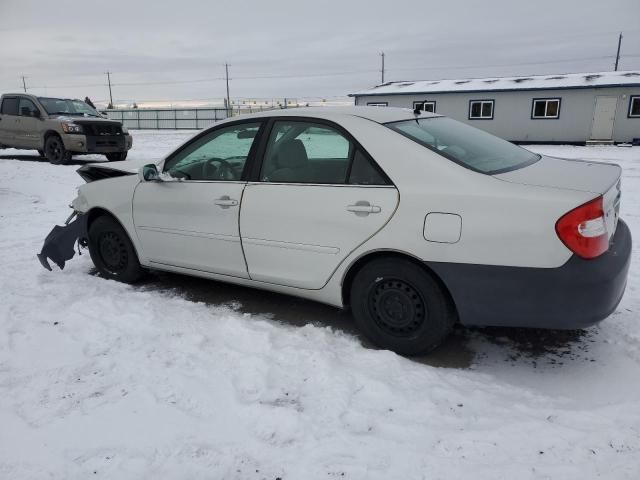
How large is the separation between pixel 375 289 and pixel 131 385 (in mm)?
1598

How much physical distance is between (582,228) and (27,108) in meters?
15.1

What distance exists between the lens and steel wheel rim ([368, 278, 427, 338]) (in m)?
3.15

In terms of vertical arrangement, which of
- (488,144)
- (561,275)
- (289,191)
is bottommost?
(561,275)

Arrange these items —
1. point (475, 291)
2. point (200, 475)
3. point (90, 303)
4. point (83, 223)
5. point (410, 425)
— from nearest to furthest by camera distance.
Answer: point (200, 475) → point (410, 425) → point (475, 291) → point (90, 303) → point (83, 223)

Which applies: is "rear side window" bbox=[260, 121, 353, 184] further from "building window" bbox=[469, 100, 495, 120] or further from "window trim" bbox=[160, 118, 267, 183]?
"building window" bbox=[469, 100, 495, 120]

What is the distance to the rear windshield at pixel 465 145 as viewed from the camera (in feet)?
10.3

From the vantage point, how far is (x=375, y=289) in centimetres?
327

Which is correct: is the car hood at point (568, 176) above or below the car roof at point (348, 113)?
below

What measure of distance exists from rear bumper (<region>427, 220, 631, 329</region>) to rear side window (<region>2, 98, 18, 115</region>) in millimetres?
14866

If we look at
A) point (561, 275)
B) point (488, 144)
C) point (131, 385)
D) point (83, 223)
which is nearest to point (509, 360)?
point (561, 275)

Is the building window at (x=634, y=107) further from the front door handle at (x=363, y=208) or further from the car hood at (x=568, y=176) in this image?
the front door handle at (x=363, y=208)

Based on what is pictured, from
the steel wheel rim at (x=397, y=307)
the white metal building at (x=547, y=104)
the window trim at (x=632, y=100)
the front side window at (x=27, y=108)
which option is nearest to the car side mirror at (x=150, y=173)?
the steel wheel rim at (x=397, y=307)

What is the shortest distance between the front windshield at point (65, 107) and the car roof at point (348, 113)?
12.3 m

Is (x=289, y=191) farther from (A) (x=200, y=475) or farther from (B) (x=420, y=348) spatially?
(A) (x=200, y=475)
